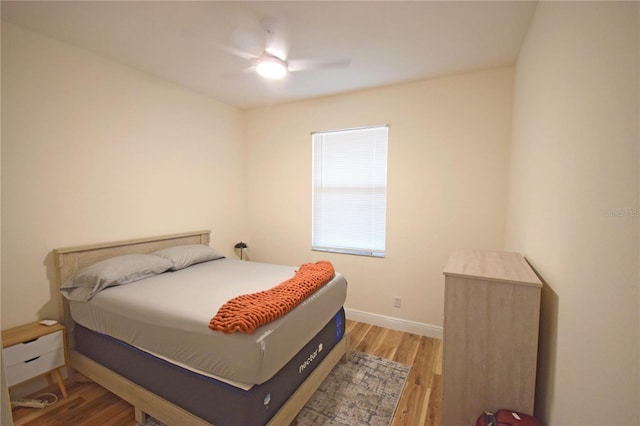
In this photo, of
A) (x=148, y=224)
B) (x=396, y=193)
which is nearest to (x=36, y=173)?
(x=148, y=224)

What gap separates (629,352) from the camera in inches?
27.6

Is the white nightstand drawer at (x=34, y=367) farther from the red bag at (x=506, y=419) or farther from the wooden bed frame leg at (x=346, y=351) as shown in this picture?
the red bag at (x=506, y=419)

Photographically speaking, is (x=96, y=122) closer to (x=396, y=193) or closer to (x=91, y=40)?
(x=91, y=40)

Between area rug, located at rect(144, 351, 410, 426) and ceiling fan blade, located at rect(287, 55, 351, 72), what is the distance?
2.65m

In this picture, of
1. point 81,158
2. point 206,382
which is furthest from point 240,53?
point 206,382

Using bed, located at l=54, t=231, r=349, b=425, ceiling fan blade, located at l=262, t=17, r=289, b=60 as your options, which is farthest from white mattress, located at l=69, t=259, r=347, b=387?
ceiling fan blade, located at l=262, t=17, r=289, b=60

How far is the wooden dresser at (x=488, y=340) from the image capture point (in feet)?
4.42

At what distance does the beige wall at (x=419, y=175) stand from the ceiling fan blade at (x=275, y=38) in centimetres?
109

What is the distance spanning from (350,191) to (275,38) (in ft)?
5.73

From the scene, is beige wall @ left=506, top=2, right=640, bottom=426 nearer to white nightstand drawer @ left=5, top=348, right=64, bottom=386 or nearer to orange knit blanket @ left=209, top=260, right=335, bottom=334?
orange knit blanket @ left=209, top=260, right=335, bottom=334

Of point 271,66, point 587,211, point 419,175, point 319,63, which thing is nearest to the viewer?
point 587,211

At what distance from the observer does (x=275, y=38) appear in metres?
1.99

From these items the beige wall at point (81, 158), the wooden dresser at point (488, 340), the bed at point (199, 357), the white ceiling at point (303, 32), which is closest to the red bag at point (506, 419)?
the wooden dresser at point (488, 340)

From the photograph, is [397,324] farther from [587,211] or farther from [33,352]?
[33,352]
